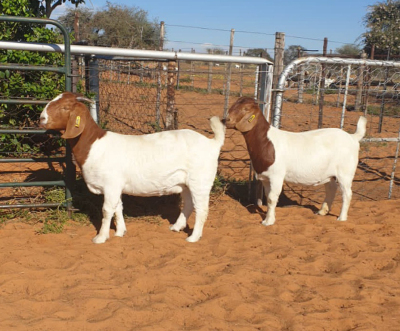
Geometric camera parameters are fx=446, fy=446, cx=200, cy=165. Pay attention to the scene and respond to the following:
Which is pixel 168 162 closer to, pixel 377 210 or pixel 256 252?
pixel 256 252

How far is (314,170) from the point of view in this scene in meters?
5.95

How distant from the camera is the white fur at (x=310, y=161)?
5.87 metres

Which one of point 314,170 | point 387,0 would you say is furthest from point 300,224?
point 387,0

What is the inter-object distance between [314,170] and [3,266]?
12.8 ft

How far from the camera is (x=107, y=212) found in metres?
5.07

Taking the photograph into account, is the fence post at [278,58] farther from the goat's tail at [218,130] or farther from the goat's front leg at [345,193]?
the goat's tail at [218,130]

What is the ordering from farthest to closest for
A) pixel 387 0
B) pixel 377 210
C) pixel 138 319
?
pixel 387 0
pixel 377 210
pixel 138 319

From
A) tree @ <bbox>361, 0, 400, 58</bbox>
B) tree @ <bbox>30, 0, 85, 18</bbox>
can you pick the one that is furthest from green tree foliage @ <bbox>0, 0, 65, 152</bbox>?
tree @ <bbox>361, 0, 400, 58</bbox>

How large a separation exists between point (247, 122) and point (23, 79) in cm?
335

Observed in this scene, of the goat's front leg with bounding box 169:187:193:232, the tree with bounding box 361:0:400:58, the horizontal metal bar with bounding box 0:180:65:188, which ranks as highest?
the tree with bounding box 361:0:400:58

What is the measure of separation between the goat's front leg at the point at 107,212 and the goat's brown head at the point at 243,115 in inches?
66.7

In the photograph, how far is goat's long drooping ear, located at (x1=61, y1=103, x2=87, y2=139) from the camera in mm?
4820

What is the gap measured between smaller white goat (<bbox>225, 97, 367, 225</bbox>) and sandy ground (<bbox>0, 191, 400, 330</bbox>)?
0.56 m

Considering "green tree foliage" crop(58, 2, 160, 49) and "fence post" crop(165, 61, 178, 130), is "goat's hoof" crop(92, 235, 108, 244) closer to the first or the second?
"fence post" crop(165, 61, 178, 130)
